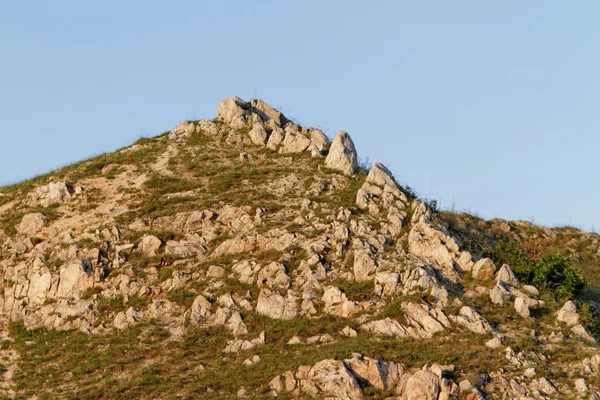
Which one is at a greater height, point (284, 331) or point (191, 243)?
point (191, 243)

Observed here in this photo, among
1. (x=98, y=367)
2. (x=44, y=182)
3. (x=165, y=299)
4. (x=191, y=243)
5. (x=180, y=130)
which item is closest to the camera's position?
(x=98, y=367)

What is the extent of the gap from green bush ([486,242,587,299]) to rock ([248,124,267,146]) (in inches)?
714

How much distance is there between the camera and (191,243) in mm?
45906

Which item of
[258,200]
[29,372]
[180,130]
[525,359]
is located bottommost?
[29,372]

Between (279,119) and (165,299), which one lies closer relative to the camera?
(165,299)

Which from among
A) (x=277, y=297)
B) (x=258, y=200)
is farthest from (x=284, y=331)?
Result: (x=258, y=200)

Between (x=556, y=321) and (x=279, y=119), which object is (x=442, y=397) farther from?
(x=279, y=119)

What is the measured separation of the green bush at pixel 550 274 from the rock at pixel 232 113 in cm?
2101

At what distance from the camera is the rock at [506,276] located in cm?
4106

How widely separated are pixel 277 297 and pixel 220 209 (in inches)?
360

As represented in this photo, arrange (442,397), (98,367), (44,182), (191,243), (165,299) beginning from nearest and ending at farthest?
(442,397) < (98,367) < (165,299) < (191,243) < (44,182)

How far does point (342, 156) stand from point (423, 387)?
69.6ft

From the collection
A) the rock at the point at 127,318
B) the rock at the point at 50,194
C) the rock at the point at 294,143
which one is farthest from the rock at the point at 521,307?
the rock at the point at 50,194

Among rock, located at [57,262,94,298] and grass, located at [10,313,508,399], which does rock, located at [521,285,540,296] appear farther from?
rock, located at [57,262,94,298]
